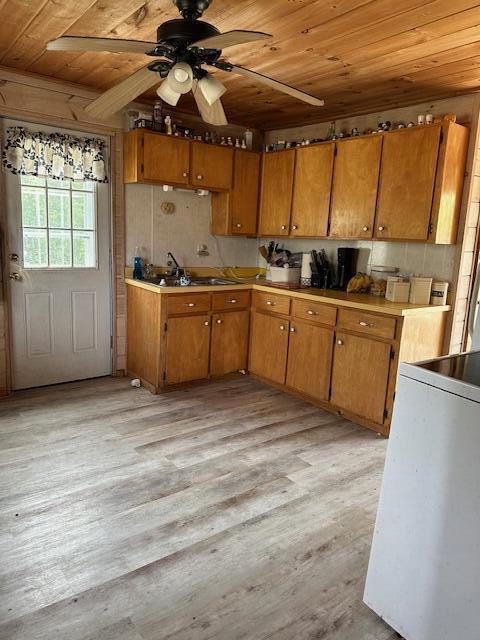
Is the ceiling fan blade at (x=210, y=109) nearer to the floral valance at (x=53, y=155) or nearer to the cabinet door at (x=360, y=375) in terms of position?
the floral valance at (x=53, y=155)

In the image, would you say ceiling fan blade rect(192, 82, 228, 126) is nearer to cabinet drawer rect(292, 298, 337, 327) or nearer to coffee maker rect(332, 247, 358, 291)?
cabinet drawer rect(292, 298, 337, 327)

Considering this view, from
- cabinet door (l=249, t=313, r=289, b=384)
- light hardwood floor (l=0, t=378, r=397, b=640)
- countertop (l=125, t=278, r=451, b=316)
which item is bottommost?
light hardwood floor (l=0, t=378, r=397, b=640)

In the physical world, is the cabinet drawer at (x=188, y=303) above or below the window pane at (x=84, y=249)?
below

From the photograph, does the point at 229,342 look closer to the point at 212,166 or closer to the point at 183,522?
the point at 212,166

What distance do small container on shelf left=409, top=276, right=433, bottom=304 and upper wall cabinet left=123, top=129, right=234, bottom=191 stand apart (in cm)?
197

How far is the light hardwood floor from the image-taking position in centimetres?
170

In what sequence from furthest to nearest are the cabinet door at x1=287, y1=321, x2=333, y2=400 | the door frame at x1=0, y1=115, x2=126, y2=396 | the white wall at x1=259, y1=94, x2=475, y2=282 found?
the cabinet door at x1=287, y1=321, x2=333, y2=400, the door frame at x1=0, y1=115, x2=126, y2=396, the white wall at x1=259, y1=94, x2=475, y2=282

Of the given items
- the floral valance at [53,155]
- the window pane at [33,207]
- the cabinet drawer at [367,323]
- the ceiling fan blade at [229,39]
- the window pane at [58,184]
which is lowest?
the cabinet drawer at [367,323]

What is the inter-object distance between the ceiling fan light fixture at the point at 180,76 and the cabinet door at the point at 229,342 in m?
2.38

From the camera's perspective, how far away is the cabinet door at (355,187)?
11.8ft

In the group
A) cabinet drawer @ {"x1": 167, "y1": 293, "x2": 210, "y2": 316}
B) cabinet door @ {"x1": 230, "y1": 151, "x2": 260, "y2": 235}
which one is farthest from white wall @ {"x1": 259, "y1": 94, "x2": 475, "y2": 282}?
cabinet drawer @ {"x1": 167, "y1": 293, "x2": 210, "y2": 316}

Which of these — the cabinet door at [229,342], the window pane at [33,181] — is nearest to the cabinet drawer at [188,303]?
the cabinet door at [229,342]

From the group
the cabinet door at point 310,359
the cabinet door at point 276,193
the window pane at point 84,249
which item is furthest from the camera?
the cabinet door at point 276,193

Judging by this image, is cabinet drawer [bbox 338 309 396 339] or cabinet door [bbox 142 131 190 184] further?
cabinet door [bbox 142 131 190 184]
